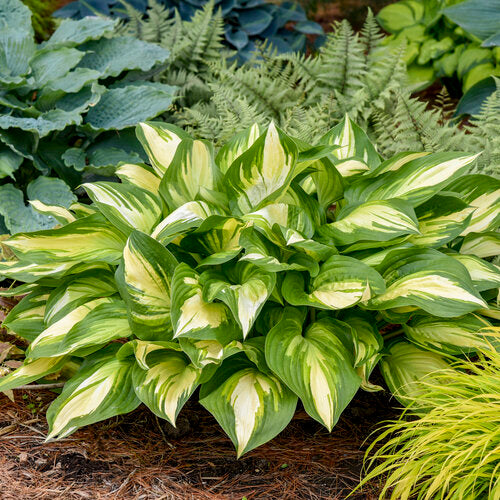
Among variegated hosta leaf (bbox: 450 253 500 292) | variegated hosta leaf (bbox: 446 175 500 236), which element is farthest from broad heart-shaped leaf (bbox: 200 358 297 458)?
variegated hosta leaf (bbox: 446 175 500 236)

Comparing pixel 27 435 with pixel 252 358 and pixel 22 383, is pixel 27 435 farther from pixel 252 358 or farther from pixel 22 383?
pixel 252 358

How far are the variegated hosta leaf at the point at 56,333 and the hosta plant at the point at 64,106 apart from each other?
1044 mm

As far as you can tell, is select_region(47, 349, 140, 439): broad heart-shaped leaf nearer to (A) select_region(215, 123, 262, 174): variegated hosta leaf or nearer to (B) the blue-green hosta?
(B) the blue-green hosta

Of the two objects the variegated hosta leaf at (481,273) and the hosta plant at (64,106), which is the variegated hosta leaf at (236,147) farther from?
the hosta plant at (64,106)

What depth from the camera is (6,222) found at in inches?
110

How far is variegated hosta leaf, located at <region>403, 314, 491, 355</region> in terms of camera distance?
5.96 ft

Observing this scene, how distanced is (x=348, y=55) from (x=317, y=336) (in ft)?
6.82

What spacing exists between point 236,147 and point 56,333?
90 cm

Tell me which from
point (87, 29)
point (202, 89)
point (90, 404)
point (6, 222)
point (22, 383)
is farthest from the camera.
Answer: point (202, 89)

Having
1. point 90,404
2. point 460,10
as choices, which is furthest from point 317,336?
point 460,10

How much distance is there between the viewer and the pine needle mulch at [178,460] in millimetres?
1774

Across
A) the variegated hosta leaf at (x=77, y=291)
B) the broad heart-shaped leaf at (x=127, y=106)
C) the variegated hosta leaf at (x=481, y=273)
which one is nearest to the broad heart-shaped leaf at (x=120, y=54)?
the broad heart-shaped leaf at (x=127, y=106)

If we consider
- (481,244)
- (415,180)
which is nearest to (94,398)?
(415,180)

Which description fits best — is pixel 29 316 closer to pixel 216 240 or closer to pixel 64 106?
pixel 216 240
